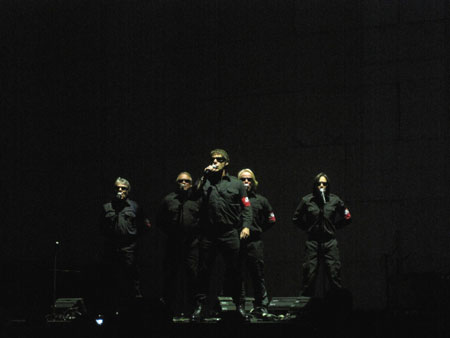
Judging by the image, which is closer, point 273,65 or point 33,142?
point 273,65

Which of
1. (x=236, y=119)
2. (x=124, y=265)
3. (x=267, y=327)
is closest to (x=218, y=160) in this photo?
(x=124, y=265)

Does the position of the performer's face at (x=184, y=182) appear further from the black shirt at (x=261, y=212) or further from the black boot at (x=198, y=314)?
the black boot at (x=198, y=314)

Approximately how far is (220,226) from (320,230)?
2.34 meters

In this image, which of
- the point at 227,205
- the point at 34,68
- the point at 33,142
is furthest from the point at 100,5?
the point at 227,205

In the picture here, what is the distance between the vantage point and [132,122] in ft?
44.4

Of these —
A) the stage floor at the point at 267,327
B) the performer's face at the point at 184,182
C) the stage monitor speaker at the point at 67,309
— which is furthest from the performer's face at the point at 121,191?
the stage floor at the point at 267,327

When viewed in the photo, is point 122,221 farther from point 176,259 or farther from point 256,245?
point 256,245

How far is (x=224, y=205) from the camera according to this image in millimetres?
8641

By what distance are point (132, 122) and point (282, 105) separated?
9.60 ft

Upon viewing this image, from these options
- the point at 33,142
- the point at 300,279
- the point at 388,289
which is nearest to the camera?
the point at 388,289

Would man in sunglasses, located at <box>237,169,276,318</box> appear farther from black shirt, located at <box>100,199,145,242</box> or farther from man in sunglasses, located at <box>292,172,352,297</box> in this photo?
black shirt, located at <box>100,199,145,242</box>

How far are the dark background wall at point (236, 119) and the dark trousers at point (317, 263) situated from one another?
33.0 inches

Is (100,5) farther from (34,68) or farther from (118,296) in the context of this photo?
(118,296)

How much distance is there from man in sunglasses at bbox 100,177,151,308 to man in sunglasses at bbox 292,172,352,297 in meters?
2.41
